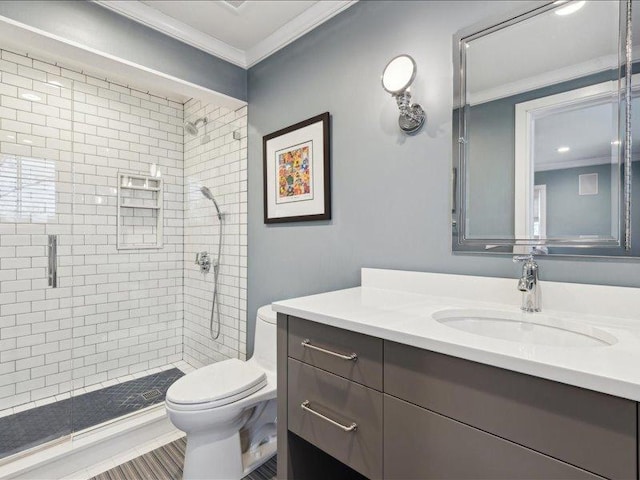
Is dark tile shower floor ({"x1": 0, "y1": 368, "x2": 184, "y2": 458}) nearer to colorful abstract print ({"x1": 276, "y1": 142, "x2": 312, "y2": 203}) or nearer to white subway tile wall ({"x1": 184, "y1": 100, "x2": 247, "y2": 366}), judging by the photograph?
white subway tile wall ({"x1": 184, "y1": 100, "x2": 247, "y2": 366})

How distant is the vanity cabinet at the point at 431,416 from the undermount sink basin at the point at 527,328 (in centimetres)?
30

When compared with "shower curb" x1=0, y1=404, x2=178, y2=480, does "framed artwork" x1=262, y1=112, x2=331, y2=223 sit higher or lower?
higher

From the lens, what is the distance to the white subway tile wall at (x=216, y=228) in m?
2.47

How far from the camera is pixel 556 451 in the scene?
676 millimetres

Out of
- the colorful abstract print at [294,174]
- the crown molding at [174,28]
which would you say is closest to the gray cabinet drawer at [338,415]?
the colorful abstract print at [294,174]

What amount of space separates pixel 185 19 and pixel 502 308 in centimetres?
225

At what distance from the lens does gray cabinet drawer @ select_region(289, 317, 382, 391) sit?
974 mm

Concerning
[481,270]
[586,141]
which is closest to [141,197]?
[481,270]

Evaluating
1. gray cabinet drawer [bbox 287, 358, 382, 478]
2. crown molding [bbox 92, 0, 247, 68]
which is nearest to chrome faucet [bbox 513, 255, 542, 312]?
gray cabinet drawer [bbox 287, 358, 382, 478]

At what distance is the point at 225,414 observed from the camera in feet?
4.96

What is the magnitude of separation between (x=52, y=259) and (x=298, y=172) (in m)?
1.82

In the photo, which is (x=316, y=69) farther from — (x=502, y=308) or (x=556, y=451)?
(x=556, y=451)

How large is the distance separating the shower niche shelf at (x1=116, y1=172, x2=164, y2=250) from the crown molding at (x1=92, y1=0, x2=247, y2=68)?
4.00ft

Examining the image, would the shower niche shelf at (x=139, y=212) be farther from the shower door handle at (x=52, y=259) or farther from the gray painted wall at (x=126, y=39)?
the gray painted wall at (x=126, y=39)
